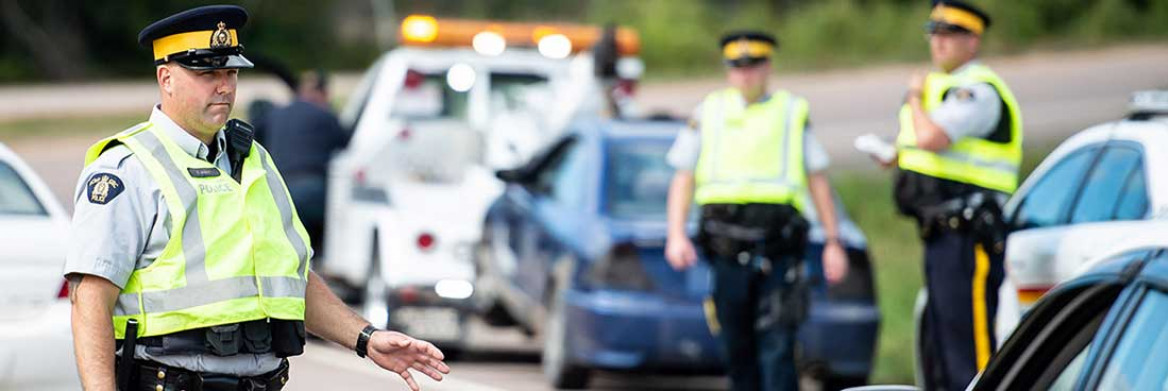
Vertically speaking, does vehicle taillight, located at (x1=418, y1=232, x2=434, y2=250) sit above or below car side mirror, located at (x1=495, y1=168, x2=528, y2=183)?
below

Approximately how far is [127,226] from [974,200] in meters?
4.41

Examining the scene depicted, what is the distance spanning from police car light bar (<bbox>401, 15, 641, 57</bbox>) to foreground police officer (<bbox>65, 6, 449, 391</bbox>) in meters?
10.3

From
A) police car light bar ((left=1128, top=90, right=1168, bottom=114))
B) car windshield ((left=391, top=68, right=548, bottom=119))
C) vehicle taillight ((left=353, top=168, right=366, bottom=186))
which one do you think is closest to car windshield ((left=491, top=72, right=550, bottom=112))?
car windshield ((left=391, top=68, right=548, bottom=119))

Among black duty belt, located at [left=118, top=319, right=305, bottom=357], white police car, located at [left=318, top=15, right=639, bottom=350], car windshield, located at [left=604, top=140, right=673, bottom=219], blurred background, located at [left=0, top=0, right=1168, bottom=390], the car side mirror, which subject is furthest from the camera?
blurred background, located at [left=0, top=0, right=1168, bottom=390]

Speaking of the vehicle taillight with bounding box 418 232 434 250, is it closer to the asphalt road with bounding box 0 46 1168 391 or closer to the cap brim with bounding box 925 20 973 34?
the asphalt road with bounding box 0 46 1168 391

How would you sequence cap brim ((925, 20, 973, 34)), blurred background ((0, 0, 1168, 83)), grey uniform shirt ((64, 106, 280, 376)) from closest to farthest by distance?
1. grey uniform shirt ((64, 106, 280, 376))
2. cap brim ((925, 20, 973, 34))
3. blurred background ((0, 0, 1168, 83))

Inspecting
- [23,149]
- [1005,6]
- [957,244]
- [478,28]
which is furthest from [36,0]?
[957,244]

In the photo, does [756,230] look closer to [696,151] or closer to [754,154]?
[754,154]

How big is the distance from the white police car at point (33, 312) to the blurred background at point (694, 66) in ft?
10.2

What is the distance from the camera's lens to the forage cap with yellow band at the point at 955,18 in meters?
8.40

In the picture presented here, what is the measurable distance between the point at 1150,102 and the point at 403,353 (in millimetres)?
3496

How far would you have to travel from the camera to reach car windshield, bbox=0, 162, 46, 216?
29.5 ft

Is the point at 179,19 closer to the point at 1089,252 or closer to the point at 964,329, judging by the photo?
the point at 1089,252

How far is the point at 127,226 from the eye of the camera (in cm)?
455
